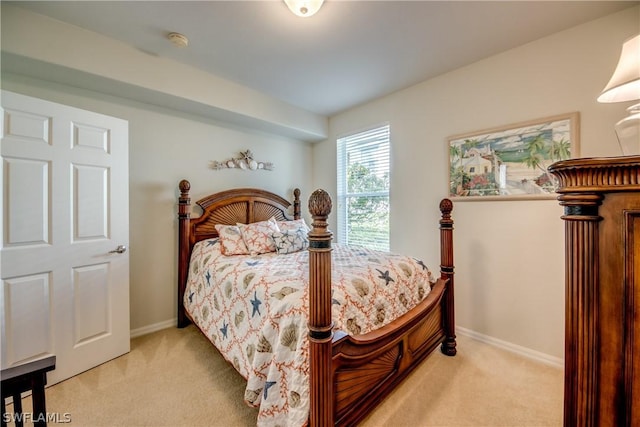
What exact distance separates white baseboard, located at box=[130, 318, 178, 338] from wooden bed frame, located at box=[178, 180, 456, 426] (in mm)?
122

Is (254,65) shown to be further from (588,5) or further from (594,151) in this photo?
(594,151)

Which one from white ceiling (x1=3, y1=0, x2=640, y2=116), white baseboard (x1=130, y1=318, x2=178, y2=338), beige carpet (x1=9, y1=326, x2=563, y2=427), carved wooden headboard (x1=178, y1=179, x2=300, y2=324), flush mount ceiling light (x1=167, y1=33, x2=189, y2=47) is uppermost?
white ceiling (x1=3, y1=0, x2=640, y2=116)

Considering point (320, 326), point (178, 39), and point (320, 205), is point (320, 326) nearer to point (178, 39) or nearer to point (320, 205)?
point (320, 205)

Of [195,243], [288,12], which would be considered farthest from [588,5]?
[195,243]

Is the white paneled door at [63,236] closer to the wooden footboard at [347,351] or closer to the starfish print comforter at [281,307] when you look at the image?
the starfish print comforter at [281,307]

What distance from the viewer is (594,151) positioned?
1928 millimetres

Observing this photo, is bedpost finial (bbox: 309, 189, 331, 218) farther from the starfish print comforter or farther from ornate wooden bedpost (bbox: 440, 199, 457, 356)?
ornate wooden bedpost (bbox: 440, 199, 457, 356)

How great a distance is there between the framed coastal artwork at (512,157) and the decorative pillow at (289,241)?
162cm

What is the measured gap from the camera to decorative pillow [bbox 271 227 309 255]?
2654mm

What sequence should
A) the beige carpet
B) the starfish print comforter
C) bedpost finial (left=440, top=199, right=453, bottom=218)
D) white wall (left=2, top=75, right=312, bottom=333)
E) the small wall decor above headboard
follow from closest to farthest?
the starfish print comforter < the beige carpet < bedpost finial (left=440, top=199, right=453, bottom=218) < white wall (left=2, top=75, right=312, bottom=333) < the small wall decor above headboard

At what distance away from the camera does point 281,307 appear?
1.41 meters

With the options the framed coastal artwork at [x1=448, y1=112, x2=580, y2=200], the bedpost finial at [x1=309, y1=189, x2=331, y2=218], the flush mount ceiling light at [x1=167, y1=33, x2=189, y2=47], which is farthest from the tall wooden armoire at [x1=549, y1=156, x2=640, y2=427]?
the flush mount ceiling light at [x1=167, y1=33, x2=189, y2=47]

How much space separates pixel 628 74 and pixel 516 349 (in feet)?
7.03

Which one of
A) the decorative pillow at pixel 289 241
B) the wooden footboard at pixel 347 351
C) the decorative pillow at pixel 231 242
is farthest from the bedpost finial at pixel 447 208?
the decorative pillow at pixel 231 242
